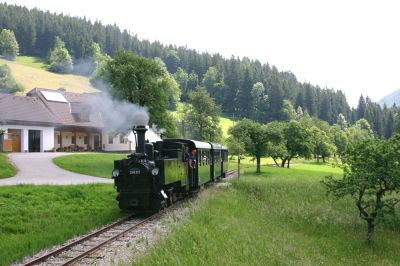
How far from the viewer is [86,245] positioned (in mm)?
11945

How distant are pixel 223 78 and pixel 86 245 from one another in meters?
132

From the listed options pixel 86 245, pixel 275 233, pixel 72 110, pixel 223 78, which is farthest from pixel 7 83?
pixel 86 245

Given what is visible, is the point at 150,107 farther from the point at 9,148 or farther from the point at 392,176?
the point at 392,176

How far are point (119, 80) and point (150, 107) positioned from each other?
3741mm

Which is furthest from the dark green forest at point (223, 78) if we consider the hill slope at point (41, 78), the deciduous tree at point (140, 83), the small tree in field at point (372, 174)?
the small tree in field at point (372, 174)

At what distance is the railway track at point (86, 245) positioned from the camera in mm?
10289

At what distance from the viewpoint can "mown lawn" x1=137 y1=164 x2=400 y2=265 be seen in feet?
35.1

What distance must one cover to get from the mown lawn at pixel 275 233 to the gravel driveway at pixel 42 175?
9.08 metres

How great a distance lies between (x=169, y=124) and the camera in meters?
41.8

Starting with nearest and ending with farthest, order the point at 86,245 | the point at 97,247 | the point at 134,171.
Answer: the point at 97,247
the point at 86,245
the point at 134,171

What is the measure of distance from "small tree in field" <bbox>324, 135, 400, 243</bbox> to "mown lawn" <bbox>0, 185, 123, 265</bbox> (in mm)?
10487

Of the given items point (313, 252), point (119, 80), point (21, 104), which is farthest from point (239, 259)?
point (21, 104)

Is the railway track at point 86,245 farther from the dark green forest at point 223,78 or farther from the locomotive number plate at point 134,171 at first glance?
the dark green forest at point 223,78

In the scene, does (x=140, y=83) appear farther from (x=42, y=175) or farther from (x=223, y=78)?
(x=223, y=78)
